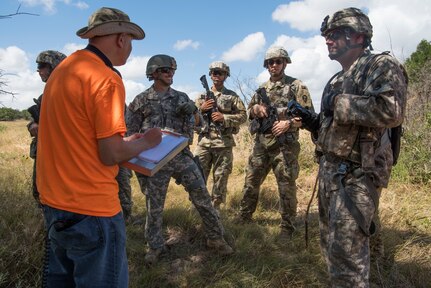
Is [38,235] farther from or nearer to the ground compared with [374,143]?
nearer to the ground

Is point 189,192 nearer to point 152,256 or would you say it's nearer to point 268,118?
point 152,256

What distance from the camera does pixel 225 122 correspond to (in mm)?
5715

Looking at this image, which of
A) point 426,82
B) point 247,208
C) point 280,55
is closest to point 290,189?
point 247,208

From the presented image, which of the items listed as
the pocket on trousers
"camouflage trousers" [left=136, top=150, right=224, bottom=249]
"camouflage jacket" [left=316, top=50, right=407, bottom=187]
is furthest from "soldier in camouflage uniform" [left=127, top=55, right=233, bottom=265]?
the pocket on trousers

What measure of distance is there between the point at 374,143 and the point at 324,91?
0.66 metres

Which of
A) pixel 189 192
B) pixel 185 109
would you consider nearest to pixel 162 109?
pixel 185 109

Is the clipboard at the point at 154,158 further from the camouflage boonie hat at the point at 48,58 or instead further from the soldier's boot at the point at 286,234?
the soldier's boot at the point at 286,234

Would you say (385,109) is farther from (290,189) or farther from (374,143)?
(290,189)

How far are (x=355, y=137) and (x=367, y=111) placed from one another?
285 mm

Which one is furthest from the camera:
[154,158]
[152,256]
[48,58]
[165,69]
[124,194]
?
[124,194]

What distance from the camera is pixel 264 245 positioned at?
4195 mm

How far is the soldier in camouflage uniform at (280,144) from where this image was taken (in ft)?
15.1

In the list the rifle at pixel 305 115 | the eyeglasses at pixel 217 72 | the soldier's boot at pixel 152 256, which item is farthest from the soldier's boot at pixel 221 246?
the eyeglasses at pixel 217 72

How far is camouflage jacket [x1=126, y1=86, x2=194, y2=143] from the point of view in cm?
398
